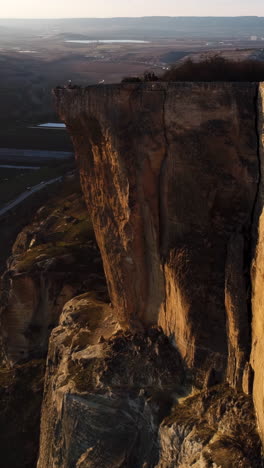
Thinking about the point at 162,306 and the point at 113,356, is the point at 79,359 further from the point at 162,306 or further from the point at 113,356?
the point at 162,306

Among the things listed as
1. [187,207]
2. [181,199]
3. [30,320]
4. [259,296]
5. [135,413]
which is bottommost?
[30,320]

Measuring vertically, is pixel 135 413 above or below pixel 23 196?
above

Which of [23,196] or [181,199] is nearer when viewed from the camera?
[181,199]

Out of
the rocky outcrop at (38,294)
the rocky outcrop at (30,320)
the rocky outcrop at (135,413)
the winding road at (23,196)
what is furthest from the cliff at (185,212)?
the winding road at (23,196)

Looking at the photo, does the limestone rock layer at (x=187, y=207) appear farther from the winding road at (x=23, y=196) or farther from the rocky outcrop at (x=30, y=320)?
the winding road at (x=23, y=196)

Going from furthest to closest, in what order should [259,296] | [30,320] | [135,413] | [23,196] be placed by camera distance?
[23,196] < [30,320] < [135,413] < [259,296]

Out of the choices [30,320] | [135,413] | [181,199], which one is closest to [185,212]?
[181,199]

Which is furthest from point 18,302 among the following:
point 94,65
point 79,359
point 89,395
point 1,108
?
point 94,65

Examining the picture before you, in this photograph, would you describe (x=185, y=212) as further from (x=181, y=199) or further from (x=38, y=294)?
(x=38, y=294)

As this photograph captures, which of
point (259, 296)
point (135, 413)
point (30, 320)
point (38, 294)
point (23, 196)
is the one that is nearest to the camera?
point (259, 296)
